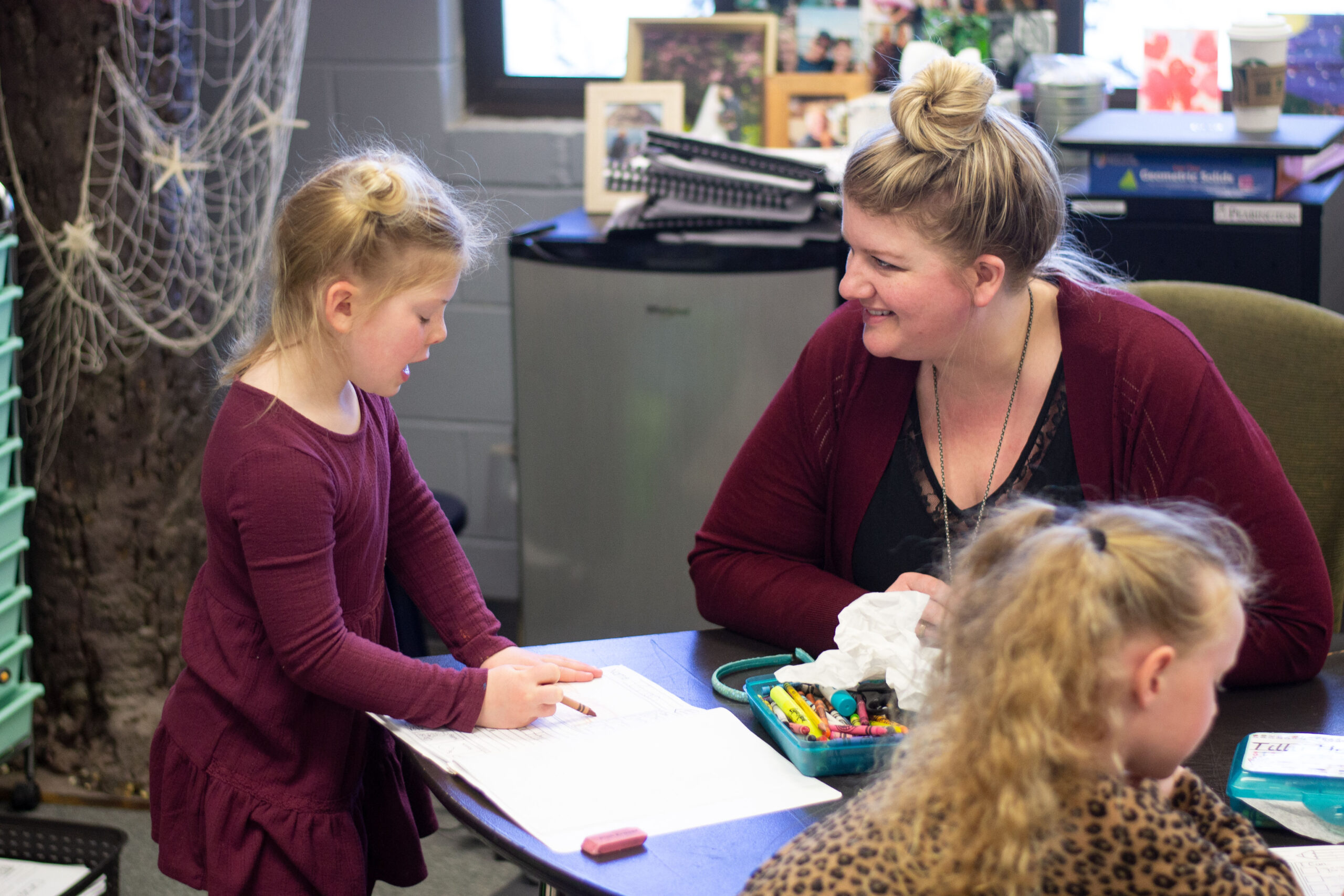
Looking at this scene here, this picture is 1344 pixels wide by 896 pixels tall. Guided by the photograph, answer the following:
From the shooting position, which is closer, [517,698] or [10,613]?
[517,698]

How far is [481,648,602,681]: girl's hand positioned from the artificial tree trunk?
122cm

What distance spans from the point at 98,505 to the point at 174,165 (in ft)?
1.97

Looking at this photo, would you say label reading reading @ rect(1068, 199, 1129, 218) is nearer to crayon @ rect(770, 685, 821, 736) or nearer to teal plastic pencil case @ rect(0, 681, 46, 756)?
crayon @ rect(770, 685, 821, 736)

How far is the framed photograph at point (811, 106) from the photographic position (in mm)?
2508

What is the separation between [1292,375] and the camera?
1.66m

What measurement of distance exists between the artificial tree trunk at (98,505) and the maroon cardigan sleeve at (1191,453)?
155cm

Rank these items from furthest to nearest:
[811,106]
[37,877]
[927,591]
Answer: [811,106]
[37,877]
[927,591]

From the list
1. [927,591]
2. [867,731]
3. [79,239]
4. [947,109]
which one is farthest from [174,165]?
[867,731]

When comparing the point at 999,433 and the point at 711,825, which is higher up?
the point at 999,433

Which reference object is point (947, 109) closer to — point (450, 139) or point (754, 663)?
point (754, 663)

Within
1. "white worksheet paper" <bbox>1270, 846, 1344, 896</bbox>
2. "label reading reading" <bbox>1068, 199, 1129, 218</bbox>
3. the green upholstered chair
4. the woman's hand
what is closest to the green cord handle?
the woman's hand

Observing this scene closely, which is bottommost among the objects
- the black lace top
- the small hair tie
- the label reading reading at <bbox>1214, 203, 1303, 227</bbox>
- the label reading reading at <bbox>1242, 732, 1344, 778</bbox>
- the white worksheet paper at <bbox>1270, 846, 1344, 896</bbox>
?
the white worksheet paper at <bbox>1270, 846, 1344, 896</bbox>

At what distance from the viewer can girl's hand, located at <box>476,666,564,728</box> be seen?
3.87 ft

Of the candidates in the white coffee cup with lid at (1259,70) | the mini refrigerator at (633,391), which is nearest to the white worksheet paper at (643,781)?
the mini refrigerator at (633,391)
